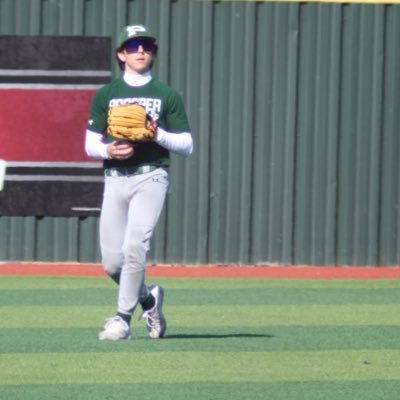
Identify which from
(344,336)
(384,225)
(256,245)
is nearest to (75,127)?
(256,245)

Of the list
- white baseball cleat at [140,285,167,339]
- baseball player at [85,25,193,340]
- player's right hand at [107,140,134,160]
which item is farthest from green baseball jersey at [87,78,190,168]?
white baseball cleat at [140,285,167,339]

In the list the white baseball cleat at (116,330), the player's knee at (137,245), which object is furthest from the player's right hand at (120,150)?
the white baseball cleat at (116,330)

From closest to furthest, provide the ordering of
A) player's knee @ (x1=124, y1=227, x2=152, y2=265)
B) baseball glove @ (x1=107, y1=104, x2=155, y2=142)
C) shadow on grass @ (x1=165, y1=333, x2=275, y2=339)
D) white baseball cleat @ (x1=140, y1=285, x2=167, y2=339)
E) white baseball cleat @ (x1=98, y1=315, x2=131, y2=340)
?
baseball glove @ (x1=107, y1=104, x2=155, y2=142), player's knee @ (x1=124, y1=227, x2=152, y2=265), white baseball cleat @ (x1=98, y1=315, x2=131, y2=340), white baseball cleat @ (x1=140, y1=285, x2=167, y2=339), shadow on grass @ (x1=165, y1=333, x2=275, y2=339)

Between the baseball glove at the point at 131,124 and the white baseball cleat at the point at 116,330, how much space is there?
1127mm

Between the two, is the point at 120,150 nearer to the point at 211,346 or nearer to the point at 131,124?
the point at 131,124

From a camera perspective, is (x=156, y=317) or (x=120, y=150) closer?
(x=120, y=150)

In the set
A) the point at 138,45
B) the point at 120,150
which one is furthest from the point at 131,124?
the point at 138,45

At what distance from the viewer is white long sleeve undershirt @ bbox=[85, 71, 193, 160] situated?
29.7 feet

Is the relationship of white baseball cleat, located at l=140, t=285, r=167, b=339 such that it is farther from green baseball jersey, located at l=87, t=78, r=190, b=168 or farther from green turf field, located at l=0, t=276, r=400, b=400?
green baseball jersey, located at l=87, t=78, r=190, b=168

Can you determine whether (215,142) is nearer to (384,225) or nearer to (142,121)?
(384,225)

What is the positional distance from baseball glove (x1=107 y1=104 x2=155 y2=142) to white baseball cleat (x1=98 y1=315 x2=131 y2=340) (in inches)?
44.4

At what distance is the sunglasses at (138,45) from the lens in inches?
356

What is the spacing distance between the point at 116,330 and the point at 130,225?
0.67 meters

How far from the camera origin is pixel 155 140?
9008 mm
